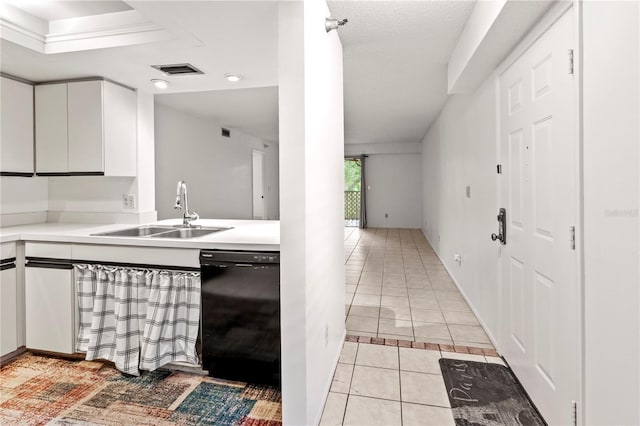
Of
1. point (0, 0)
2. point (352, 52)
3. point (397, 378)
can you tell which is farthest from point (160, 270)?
point (352, 52)

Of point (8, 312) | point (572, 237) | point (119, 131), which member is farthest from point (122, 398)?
point (572, 237)

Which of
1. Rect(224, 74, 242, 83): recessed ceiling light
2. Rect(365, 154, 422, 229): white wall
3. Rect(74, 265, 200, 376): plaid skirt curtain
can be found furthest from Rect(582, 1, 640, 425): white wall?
Rect(365, 154, 422, 229): white wall

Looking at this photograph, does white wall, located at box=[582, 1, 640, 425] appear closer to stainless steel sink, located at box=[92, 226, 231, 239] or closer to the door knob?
the door knob

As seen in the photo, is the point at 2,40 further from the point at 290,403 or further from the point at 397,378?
the point at 397,378

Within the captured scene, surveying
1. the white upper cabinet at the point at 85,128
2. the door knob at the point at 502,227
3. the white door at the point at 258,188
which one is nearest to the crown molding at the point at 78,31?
the white upper cabinet at the point at 85,128

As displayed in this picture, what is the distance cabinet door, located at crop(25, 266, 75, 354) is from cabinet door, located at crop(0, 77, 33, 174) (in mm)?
966

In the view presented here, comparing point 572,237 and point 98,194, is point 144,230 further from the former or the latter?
point 572,237

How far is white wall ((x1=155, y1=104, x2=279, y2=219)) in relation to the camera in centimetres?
456

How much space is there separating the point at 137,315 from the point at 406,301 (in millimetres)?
2581

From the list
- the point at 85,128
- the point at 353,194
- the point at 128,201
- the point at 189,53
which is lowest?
the point at 128,201

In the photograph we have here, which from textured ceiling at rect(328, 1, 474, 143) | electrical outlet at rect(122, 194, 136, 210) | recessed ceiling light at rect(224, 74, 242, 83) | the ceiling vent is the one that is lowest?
electrical outlet at rect(122, 194, 136, 210)

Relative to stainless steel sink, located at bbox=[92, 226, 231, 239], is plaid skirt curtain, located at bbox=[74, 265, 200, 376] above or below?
below

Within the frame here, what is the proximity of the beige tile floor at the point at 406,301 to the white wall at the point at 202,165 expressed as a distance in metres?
2.55

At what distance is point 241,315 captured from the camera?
6.24 ft
